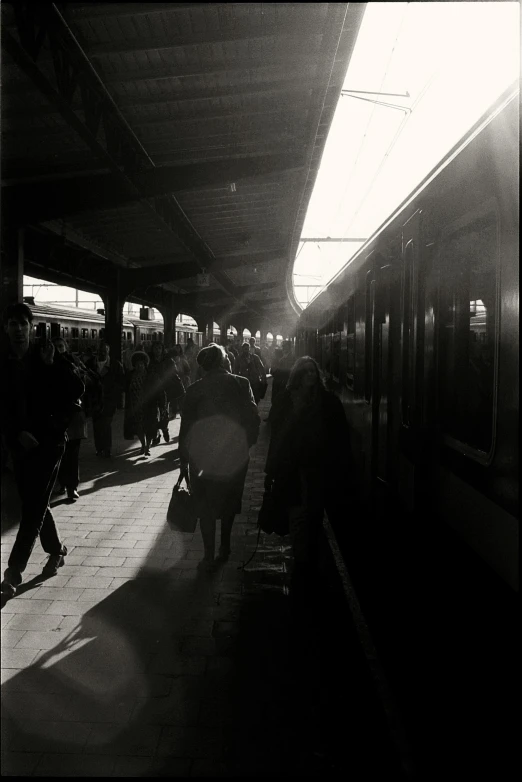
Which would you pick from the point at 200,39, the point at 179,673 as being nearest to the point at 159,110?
the point at 200,39

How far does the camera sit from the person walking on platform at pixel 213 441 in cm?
567

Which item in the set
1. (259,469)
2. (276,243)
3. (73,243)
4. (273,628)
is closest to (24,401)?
(273,628)

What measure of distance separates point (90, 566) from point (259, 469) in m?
5.15

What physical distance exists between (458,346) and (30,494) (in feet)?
10.2

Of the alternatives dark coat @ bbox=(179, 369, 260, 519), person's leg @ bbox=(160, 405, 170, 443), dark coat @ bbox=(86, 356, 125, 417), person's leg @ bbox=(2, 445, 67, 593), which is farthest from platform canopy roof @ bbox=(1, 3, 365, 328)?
person's leg @ bbox=(160, 405, 170, 443)

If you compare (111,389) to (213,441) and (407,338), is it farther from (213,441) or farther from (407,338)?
(407,338)

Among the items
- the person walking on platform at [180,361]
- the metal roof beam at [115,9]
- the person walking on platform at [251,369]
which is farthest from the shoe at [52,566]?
the person walking on platform at [251,369]

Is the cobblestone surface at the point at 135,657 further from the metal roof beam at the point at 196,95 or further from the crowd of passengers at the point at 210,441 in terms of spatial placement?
the metal roof beam at the point at 196,95

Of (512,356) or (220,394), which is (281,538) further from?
(512,356)

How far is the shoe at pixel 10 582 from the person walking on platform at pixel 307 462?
71.3 inches

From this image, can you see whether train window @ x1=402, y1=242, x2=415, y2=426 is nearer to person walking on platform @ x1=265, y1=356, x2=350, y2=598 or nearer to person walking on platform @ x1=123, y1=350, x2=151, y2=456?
person walking on platform @ x1=265, y1=356, x2=350, y2=598

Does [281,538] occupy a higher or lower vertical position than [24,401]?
lower

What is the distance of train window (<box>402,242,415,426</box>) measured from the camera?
13.8 ft

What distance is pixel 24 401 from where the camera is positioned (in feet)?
16.0
